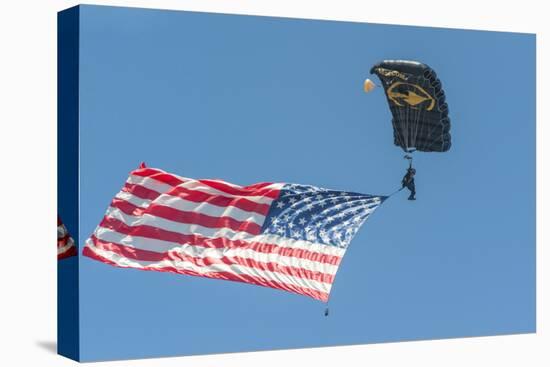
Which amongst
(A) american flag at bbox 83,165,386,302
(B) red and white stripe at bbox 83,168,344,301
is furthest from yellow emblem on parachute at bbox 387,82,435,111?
(B) red and white stripe at bbox 83,168,344,301

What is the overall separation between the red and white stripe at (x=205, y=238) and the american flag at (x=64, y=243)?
0.85 ft

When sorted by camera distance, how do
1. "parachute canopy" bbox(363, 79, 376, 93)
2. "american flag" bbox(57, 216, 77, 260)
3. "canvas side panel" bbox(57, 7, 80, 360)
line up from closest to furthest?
"canvas side panel" bbox(57, 7, 80, 360), "american flag" bbox(57, 216, 77, 260), "parachute canopy" bbox(363, 79, 376, 93)

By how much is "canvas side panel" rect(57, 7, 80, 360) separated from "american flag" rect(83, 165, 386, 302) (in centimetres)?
39

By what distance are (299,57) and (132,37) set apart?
6.01 feet

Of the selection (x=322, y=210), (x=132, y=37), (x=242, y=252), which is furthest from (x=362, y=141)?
(x=132, y=37)

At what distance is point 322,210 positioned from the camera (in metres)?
13.4

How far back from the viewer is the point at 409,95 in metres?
13.7

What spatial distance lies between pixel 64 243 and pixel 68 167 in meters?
0.75

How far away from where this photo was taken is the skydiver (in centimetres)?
1378

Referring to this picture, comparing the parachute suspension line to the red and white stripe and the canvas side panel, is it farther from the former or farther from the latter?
the canvas side panel

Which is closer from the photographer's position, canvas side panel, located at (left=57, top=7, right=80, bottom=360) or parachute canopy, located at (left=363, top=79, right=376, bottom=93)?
canvas side panel, located at (left=57, top=7, right=80, bottom=360)

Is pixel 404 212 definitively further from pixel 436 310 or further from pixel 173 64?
pixel 173 64

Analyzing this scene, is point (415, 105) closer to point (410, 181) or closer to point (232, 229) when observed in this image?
point (410, 181)

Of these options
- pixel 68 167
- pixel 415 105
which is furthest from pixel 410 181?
pixel 68 167
